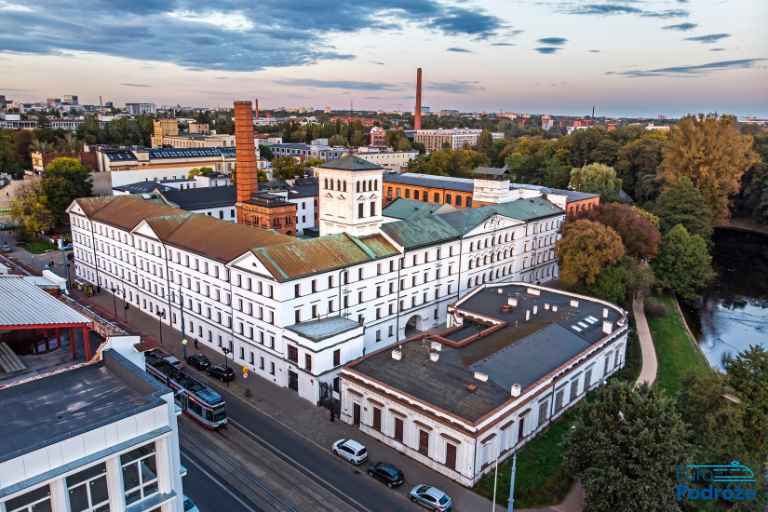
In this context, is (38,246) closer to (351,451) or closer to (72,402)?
(351,451)

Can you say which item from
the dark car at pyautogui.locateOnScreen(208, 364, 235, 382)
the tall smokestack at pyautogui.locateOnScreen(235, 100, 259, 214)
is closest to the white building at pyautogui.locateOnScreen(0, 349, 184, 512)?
the dark car at pyautogui.locateOnScreen(208, 364, 235, 382)

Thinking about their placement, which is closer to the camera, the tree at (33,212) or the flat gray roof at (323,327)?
the flat gray roof at (323,327)

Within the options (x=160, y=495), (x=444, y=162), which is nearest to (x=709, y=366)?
(x=160, y=495)

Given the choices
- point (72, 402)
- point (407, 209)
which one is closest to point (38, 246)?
point (407, 209)

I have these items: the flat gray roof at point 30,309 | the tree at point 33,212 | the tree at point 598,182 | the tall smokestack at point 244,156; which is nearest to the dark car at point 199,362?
the flat gray roof at point 30,309

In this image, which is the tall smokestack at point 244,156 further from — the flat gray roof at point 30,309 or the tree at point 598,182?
the tree at point 598,182

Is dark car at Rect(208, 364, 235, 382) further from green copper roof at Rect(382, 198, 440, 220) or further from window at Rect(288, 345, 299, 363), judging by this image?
green copper roof at Rect(382, 198, 440, 220)
